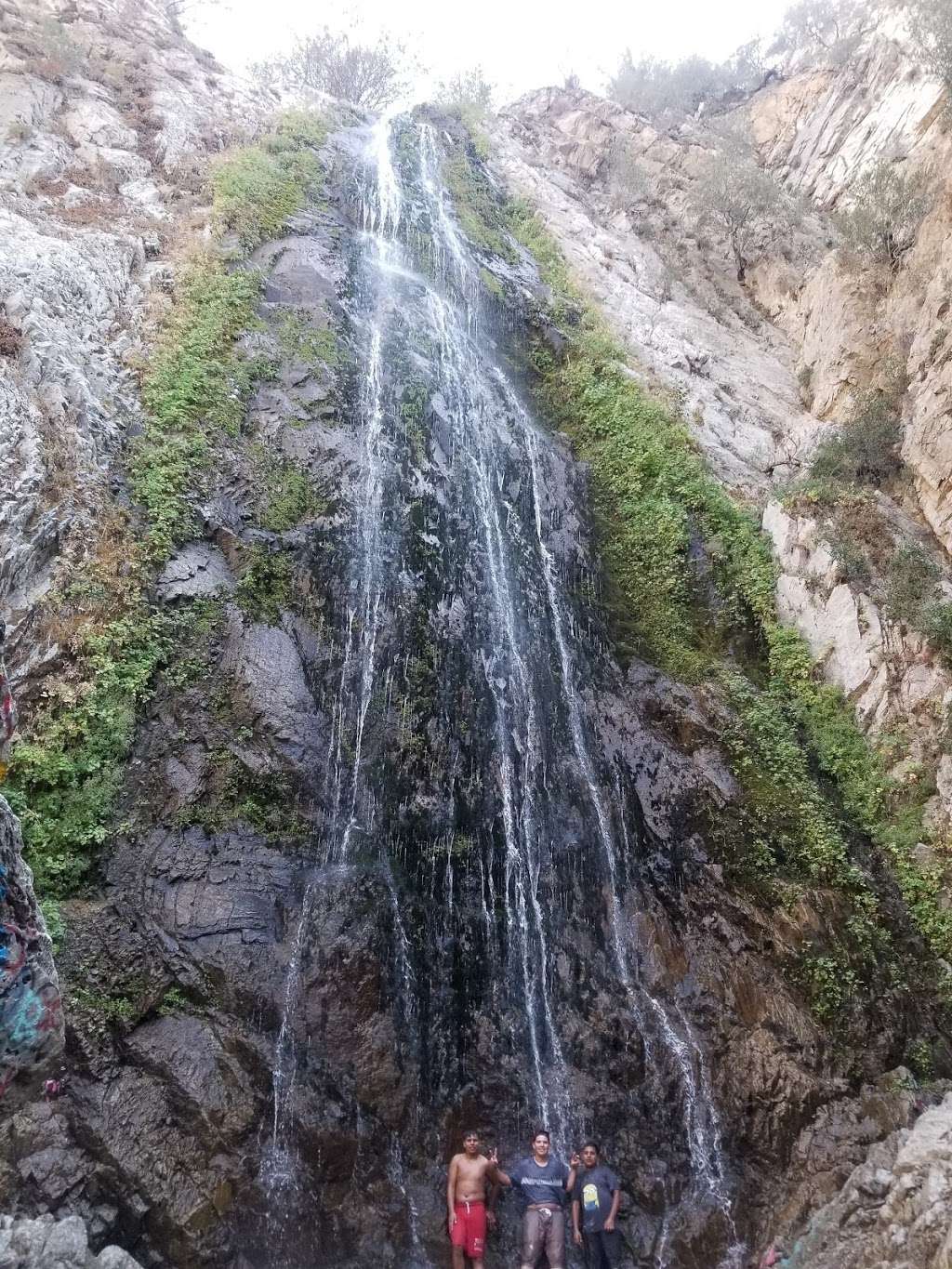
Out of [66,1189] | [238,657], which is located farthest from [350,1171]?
[238,657]

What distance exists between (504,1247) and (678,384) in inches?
563

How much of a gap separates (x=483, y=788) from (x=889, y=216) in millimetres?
13153

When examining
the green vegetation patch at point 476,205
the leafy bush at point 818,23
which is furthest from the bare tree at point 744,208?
the leafy bush at point 818,23

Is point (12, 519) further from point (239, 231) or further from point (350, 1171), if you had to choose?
point (239, 231)

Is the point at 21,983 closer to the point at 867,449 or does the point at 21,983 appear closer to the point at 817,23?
the point at 867,449

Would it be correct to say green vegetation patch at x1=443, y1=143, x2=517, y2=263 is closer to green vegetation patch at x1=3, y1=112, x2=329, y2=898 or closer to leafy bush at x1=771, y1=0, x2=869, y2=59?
green vegetation patch at x1=3, y1=112, x2=329, y2=898

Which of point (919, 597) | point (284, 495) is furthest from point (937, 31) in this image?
point (284, 495)

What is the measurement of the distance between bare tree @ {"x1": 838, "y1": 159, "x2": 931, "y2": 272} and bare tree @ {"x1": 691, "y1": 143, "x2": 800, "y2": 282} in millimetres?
4943

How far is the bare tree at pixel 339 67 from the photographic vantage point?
1130 inches

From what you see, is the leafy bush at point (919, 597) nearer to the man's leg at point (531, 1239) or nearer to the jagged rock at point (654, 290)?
the jagged rock at point (654, 290)

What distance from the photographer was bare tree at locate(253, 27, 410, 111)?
28.7 metres

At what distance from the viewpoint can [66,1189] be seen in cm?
553

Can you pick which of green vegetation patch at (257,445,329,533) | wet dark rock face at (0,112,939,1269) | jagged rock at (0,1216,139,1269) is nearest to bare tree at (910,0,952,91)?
wet dark rock face at (0,112,939,1269)

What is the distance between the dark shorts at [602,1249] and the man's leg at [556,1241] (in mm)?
177
